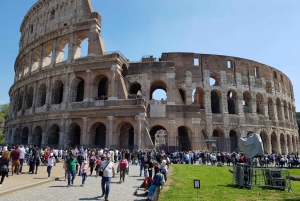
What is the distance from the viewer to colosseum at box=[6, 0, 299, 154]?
2400 centimetres

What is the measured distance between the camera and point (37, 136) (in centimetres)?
2820

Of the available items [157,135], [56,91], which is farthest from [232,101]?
[56,91]

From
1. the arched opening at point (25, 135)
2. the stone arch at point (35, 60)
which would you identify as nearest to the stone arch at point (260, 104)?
the stone arch at point (35, 60)

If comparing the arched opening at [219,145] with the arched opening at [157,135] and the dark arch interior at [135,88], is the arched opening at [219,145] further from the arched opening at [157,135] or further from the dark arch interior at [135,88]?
the dark arch interior at [135,88]

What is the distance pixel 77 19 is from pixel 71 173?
23.0m

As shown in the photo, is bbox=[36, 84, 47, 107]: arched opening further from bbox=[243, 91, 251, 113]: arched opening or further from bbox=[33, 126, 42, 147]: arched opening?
bbox=[243, 91, 251, 113]: arched opening

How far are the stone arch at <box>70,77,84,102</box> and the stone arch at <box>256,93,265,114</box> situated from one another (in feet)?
79.9

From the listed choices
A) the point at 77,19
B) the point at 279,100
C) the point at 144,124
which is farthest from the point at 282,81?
the point at 77,19

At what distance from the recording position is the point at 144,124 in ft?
73.6

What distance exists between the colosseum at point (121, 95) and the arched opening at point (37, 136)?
0.13m

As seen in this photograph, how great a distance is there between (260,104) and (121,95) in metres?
21.6

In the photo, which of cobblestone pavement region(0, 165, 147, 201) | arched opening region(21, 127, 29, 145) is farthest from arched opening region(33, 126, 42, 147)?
cobblestone pavement region(0, 165, 147, 201)

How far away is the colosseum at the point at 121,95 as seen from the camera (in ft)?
78.7

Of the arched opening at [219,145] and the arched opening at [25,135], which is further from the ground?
the arched opening at [25,135]
